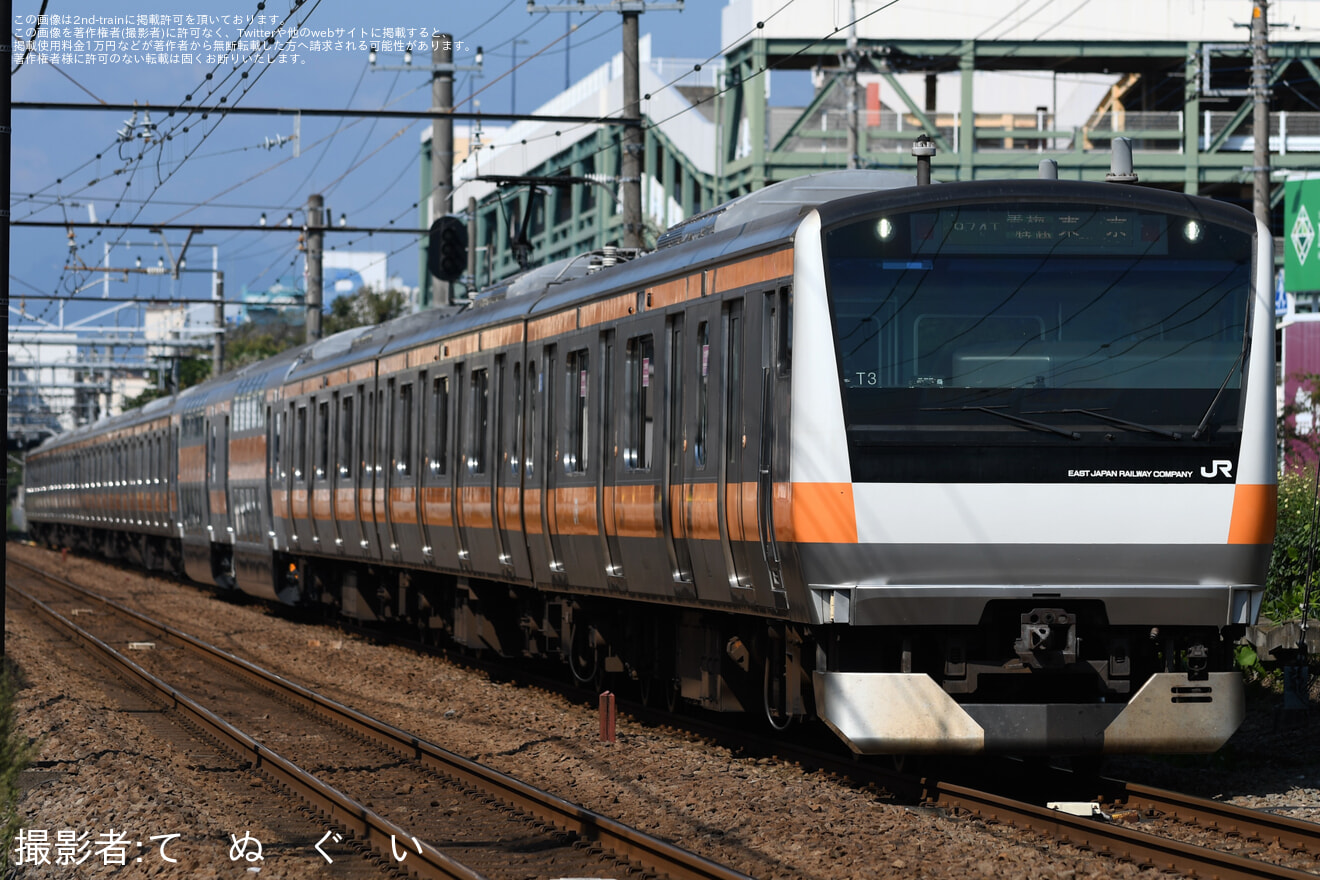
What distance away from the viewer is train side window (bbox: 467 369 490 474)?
55.4 feet

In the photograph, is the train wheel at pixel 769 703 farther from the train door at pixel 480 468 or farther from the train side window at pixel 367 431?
the train side window at pixel 367 431

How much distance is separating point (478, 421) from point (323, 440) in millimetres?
6721

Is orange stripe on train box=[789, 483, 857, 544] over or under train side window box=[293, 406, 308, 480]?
under

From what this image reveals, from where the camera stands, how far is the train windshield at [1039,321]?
9.88 m

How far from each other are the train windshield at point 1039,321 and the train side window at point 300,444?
15.3 m

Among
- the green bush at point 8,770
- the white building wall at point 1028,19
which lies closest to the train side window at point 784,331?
the green bush at point 8,770

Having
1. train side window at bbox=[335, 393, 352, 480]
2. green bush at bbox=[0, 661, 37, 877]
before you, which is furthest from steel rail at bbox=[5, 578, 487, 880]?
train side window at bbox=[335, 393, 352, 480]

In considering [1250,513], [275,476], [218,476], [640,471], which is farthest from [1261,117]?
[218,476]

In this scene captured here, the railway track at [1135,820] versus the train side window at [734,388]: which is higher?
the train side window at [734,388]

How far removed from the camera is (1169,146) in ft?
164

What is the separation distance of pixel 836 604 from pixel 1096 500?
1411 mm

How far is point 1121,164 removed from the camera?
12016 mm

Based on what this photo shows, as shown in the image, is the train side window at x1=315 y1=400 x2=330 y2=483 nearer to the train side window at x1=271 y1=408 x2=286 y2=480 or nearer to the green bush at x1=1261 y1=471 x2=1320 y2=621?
the train side window at x1=271 y1=408 x2=286 y2=480

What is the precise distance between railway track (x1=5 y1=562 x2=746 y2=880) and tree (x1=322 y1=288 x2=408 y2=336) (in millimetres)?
61717
